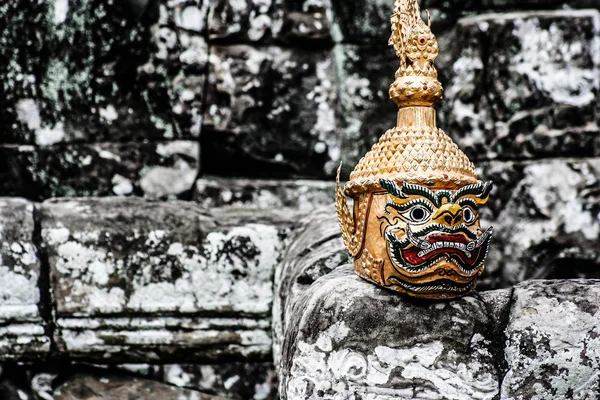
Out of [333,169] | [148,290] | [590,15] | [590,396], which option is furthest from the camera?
[333,169]

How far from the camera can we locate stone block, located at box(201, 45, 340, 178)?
9.08 ft

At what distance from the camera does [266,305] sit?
234 centimetres

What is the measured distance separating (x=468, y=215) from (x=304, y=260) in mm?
620

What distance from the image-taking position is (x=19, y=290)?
2.28m

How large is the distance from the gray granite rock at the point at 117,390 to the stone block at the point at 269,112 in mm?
830

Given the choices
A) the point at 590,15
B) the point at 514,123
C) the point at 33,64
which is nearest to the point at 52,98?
the point at 33,64

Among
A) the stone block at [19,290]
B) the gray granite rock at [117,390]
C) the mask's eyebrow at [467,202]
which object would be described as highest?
the mask's eyebrow at [467,202]

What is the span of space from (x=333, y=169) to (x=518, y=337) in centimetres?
144

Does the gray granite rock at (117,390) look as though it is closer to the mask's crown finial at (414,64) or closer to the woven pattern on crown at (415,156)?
the woven pattern on crown at (415,156)

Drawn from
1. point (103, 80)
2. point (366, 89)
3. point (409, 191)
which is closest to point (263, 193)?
point (366, 89)

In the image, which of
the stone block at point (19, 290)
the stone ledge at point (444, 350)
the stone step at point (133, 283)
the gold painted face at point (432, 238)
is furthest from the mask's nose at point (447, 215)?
the stone block at point (19, 290)

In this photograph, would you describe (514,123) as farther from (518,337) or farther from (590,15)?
(518,337)

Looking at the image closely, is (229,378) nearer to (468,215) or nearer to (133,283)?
(133,283)

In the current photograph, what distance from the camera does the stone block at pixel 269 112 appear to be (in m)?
2.77
